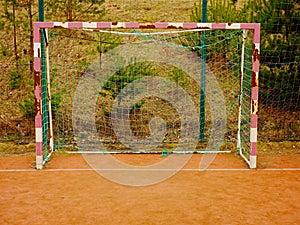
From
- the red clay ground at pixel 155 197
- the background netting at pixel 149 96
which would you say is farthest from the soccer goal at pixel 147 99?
the red clay ground at pixel 155 197

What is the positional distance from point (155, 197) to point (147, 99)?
3.37 m

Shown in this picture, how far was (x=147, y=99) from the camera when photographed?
311 inches

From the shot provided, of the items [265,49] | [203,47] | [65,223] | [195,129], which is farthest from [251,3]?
[65,223]

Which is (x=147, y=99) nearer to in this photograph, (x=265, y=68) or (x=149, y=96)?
(x=149, y=96)

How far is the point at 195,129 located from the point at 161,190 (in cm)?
292

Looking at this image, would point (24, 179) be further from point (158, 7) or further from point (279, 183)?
point (158, 7)

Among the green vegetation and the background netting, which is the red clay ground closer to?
the background netting

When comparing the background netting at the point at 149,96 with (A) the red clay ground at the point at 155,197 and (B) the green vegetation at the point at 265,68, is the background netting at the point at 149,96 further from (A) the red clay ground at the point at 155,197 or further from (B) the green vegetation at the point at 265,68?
(A) the red clay ground at the point at 155,197

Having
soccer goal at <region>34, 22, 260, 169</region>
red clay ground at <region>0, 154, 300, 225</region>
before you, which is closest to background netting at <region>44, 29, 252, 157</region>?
soccer goal at <region>34, 22, 260, 169</region>

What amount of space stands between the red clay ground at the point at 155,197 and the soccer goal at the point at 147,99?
0.49m

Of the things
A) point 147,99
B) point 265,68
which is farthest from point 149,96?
point 265,68

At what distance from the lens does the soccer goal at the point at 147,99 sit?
6527 millimetres

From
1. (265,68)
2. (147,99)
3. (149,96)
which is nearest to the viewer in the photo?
(265,68)

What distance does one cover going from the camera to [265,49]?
7.77 m
